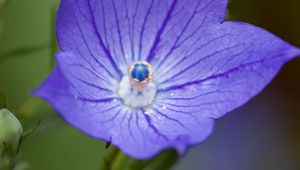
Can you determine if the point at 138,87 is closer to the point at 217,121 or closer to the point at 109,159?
the point at 109,159

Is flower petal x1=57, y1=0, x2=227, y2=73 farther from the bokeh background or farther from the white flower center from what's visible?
the bokeh background

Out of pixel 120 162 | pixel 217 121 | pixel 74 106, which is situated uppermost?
pixel 74 106

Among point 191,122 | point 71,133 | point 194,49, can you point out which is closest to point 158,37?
point 194,49

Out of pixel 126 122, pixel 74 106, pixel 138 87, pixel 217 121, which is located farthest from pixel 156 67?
pixel 217 121

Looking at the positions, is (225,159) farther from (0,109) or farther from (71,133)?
(0,109)

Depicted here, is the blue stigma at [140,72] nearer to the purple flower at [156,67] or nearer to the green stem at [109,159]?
the purple flower at [156,67]

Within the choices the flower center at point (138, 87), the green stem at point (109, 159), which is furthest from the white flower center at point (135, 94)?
the green stem at point (109, 159)
